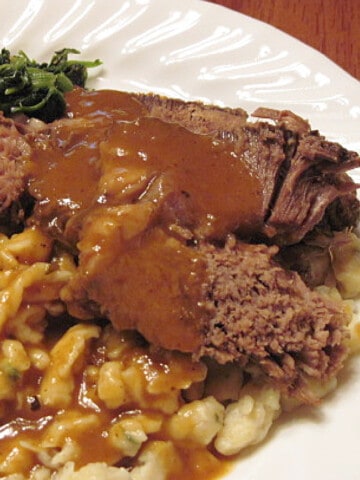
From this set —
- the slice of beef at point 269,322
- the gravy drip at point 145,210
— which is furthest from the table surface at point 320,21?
the slice of beef at point 269,322

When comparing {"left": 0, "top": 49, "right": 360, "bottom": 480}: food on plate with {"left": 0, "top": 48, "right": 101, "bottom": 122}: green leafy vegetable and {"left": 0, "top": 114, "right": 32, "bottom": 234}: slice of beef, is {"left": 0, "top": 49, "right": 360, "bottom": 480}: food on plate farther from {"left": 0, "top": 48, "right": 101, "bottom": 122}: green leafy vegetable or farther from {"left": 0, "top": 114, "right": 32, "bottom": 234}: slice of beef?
{"left": 0, "top": 48, "right": 101, "bottom": 122}: green leafy vegetable

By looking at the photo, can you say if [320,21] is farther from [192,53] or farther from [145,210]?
[145,210]

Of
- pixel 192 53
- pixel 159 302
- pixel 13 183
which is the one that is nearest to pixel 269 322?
pixel 159 302

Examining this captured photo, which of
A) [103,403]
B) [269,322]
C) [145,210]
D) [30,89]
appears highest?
[30,89]

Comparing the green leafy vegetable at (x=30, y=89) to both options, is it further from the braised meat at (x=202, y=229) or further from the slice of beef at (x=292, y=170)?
the slice of beef at (x=292, y=170)

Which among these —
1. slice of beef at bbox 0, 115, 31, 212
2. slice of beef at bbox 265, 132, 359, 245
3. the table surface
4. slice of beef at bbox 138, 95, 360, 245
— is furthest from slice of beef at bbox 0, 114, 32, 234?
the table surface

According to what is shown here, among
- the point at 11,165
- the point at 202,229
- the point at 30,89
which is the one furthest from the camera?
the point at 30,89

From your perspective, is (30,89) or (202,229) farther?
(30,89)
